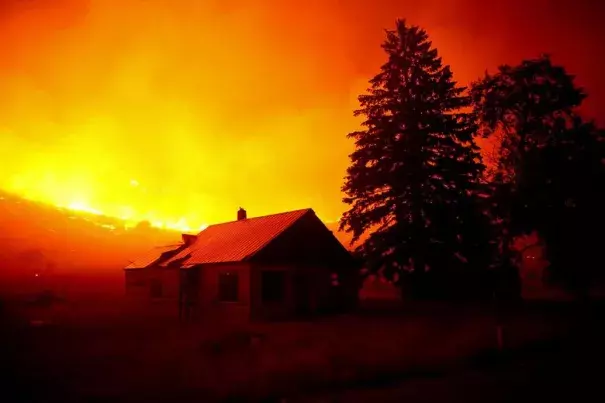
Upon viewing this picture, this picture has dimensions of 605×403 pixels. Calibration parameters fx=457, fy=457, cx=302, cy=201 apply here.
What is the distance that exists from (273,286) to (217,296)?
385 cm

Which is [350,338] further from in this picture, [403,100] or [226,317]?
[403,100]

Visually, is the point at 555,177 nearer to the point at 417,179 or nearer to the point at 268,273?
the point at 417,179

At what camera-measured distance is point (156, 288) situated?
35375 millimetres

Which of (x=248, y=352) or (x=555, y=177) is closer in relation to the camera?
(x=248, y=352)

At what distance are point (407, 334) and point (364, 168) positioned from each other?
38.2 ft

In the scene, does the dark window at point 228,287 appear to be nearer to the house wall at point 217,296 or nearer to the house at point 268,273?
the house at point 268,273

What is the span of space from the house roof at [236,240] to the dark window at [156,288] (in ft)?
5.55

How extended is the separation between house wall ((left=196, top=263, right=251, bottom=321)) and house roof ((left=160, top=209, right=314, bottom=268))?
0.55 meters

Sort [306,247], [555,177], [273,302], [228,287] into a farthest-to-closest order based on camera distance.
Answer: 1. [306,247]
2. [228,287]
3. [273,302]
4. [555,177]

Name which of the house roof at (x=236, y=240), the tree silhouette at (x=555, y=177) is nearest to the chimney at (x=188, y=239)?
the house roof at (x=236, y=240)

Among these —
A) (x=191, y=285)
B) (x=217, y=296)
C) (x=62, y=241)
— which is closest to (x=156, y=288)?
(x=191, y=285)

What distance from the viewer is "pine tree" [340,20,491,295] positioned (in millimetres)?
25703

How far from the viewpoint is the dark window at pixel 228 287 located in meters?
27.1

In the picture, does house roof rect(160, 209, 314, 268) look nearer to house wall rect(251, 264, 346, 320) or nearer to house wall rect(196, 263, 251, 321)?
house wall rect(196, 263, 251, 321)
